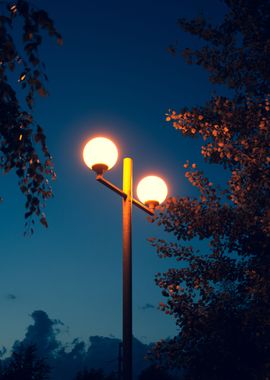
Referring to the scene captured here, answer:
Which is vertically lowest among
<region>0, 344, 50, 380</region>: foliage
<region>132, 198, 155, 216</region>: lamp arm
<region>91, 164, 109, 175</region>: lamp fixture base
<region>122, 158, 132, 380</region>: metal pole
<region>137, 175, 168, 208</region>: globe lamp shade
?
<region>122, 158, 132, 380</region>: metal pole

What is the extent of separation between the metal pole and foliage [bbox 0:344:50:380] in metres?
26.7

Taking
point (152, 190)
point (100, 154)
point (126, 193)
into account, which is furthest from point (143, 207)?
point (100, 154)

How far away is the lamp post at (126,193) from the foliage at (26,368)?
2640cm

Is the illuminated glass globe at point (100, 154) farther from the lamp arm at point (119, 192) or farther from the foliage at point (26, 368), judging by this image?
the foliage at point (26, 368)

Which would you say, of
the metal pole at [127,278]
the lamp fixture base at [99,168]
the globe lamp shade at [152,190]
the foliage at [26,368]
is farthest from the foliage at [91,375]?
the lamp fixture base at [99,168]

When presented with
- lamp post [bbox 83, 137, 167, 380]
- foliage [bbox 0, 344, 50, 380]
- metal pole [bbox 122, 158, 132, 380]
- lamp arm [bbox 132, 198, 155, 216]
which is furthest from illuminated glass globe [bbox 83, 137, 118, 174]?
foliage [bbox 0, 344, 50, 380]

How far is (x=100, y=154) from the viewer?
19.6 feet

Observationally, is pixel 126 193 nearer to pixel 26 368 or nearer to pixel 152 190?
pixel 152 190

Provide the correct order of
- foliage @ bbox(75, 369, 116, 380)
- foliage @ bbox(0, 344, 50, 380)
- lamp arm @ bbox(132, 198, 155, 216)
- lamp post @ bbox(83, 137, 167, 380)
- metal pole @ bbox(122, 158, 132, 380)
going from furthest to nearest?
1. foliage @ bbox(75, 369, 116, 380)
2. foliage @ bbox(0, 344, 50, 380)
3. lamp arm @ bbox(132, 198, 155, 216)
4. lamp post @ bbox(83, 137, 167, 380)
5. metal pole @ bbox(122, 158, 132, 380)

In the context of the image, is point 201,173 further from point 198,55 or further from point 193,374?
point 193,374

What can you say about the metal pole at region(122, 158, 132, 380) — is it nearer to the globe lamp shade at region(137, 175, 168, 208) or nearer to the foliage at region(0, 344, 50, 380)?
the globe lamp shade at region(137, 175, 168, 208)

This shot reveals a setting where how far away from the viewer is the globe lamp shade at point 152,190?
264 inches

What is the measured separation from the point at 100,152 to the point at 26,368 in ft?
91.5

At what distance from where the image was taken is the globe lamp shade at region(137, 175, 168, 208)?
6699mm
